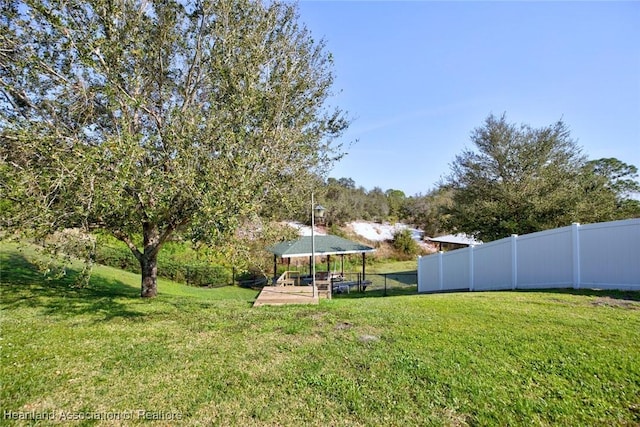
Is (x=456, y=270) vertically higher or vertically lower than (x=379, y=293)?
higher

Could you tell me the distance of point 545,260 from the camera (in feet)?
28.4

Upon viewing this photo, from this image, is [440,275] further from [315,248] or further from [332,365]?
[332,365]

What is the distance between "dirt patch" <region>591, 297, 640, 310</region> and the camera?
5.99m

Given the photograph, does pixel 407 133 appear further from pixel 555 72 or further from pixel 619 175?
pixel 619 175

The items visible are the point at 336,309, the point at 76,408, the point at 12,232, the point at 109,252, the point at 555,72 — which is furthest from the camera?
the point at 109,252

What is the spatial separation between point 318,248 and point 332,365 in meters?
11.6

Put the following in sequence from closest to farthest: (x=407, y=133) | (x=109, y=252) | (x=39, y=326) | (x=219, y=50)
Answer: (x=39, y=326) < (x=219, y=50) < (x=407, y=133) < (x=109, y=252)

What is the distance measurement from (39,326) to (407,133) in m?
14.1

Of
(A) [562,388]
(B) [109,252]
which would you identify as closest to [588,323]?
(A) [562,388]

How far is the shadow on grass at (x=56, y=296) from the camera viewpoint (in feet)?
21.7

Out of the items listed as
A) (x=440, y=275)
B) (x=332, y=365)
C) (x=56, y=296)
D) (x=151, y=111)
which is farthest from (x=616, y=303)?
(x=56, y=296)

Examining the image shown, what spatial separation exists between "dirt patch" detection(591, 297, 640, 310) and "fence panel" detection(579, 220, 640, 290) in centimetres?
106

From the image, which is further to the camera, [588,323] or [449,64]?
[449,64]

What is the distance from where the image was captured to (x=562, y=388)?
3463 mm
